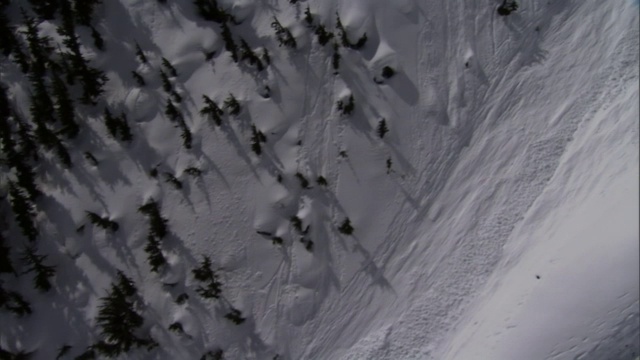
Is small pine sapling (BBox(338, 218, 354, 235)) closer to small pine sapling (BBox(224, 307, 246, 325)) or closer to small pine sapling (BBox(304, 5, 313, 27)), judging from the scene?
small pine sapling (BBox(224, 307, 246, 325))

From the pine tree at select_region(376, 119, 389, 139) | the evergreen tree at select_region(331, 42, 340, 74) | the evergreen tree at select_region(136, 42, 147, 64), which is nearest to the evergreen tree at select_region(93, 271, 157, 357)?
the evergreen tree at select_region(136, 42, 147, 64)

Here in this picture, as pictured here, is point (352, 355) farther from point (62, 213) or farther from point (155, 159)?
point (62, 213)

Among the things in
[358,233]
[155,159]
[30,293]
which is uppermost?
[155,159]

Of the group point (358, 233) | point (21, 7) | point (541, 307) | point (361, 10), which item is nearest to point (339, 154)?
point (358, 233)

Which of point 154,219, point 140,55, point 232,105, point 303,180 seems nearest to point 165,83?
point 140,55

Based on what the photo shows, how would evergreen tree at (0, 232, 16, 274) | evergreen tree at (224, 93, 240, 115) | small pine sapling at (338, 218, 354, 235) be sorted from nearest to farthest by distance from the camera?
evergreen tree at (0, 232, 16, 274), small pine sapling at (338, 218, 354, 235), evergreen tree at (224, 93, 240, 115)

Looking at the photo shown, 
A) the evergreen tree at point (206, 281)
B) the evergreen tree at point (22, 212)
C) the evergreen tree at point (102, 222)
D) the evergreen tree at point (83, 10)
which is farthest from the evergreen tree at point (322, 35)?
the evergreen tree at point (22, 212)

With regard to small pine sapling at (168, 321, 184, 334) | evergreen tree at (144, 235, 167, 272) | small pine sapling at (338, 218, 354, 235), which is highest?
evergreen tree at (144, 235, 167, 272)
